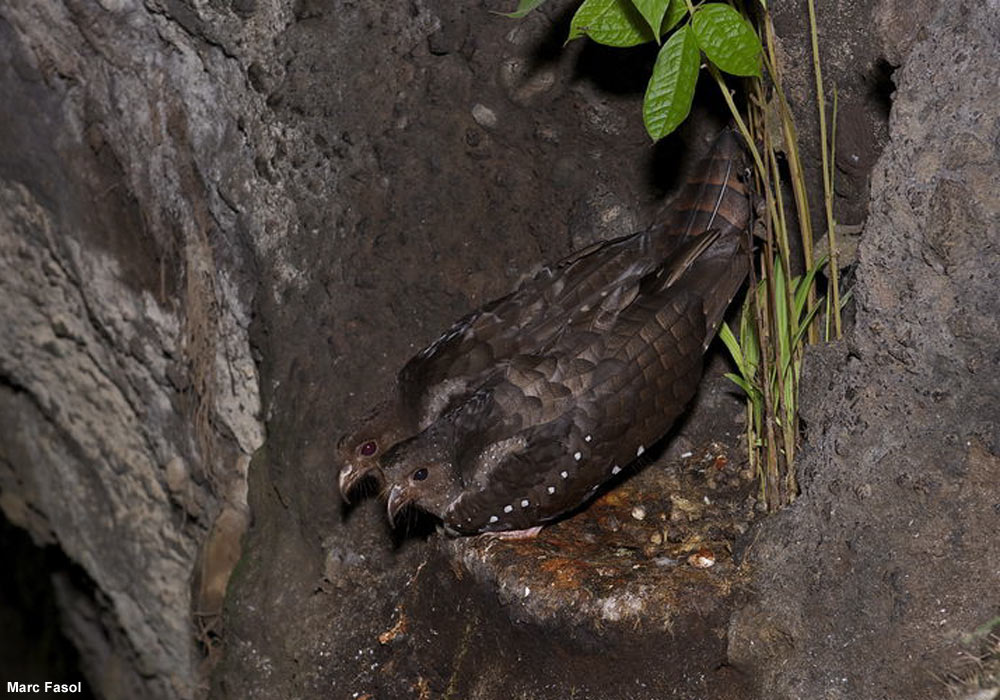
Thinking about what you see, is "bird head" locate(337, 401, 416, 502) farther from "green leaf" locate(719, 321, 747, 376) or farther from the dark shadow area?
the dark shadow area

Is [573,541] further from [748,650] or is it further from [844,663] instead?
[844,663]

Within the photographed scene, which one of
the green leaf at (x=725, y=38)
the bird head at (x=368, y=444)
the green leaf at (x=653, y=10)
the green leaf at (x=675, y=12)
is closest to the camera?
the green leaf at (x=653, y=10)

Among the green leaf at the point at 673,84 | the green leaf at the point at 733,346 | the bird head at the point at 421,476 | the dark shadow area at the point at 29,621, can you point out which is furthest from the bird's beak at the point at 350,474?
the dark shadow area at the point at 29,621

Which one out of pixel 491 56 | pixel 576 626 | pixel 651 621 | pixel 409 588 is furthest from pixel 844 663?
pixel 491 56

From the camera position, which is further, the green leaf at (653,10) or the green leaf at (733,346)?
the green leaf at (733,346)

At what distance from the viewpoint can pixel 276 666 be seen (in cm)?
473

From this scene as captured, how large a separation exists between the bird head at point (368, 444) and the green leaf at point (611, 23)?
5.52ft

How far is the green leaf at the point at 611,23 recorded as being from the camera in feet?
10.5

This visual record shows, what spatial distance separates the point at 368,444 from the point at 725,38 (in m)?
1.97

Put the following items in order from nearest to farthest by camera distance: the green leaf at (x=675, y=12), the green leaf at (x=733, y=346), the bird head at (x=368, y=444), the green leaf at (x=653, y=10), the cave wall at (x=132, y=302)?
the green leaf at (x=653, y=10) → the green leaf at (x=675, y=12) → the green leaf at (x=733, y=346) → the bird head at (x=368, y=444) → the cave wall at (x=132, y=302)

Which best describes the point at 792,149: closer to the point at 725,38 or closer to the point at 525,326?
the point at 725,38

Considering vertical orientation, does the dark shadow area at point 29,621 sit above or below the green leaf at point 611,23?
below

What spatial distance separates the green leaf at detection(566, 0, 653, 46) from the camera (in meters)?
3.19

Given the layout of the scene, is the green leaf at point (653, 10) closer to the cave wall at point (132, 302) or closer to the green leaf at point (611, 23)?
the green leaf at point (611, 23)
